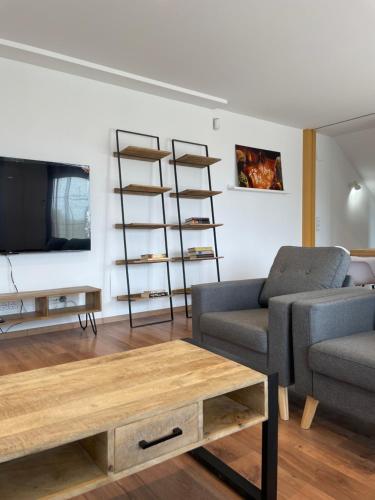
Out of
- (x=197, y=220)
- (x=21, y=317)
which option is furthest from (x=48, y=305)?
(x=197, y=220)

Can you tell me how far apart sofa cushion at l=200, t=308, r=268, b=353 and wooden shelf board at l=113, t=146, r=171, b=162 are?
214 cm

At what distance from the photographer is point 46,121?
3.70m

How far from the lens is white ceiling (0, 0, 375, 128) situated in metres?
2.84

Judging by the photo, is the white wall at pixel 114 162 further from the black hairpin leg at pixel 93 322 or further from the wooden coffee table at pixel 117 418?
the wooden coffee table at pixel 117 418

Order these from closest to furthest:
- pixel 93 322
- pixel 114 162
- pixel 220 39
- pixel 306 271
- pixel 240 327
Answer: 1. pixel 240 327
2. pixel 306 271
3. pixel 220 39
4. pixel 93 322
5. pixel 114 162

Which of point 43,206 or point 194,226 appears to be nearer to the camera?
point 43,206

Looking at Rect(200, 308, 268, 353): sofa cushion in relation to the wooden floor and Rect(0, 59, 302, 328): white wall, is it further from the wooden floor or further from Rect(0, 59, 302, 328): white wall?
Rect(0, 59, 302, 328): white wall

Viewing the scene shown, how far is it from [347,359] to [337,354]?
0.17 ft

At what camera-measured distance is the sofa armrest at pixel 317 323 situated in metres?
1.83

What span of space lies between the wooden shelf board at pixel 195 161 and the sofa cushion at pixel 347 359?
303cm

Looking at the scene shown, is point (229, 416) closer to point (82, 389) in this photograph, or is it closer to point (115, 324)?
point (82, 389)

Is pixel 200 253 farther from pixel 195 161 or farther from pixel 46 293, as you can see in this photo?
pixel 46 293

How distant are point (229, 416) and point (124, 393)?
38cm

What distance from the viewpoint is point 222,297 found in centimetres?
259
